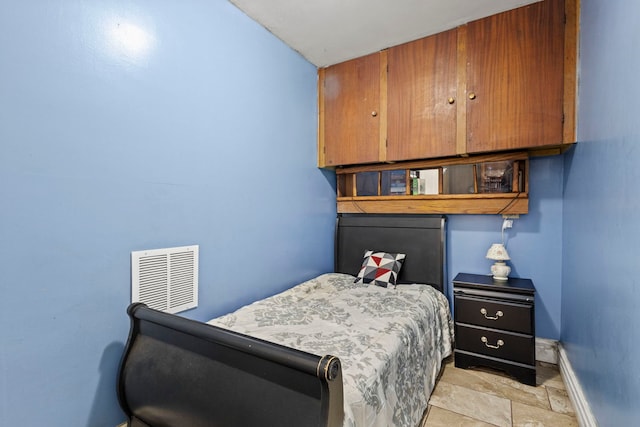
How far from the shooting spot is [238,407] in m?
0.99

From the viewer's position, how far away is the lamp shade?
7.39 feet

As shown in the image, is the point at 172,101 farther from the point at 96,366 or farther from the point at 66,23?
the point at 96,366

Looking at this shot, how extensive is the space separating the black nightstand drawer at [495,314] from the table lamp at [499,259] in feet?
0.92

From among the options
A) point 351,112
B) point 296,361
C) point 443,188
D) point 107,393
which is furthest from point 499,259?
point 107,393

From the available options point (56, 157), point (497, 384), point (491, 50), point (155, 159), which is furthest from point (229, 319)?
point (491, 50)

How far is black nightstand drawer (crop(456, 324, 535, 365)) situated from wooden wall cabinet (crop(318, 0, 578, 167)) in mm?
1329

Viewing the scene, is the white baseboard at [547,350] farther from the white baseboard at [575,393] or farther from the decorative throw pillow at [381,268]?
the decorative throw pillow at [381,268]

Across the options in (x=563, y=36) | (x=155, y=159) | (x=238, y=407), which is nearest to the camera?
(x=238, y=407)

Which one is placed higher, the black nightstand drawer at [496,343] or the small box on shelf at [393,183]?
the small box on shelf at [393,183]

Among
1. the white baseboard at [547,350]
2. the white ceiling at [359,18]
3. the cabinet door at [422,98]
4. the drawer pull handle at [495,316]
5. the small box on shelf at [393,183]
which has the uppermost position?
the white ceiling at [359,18]

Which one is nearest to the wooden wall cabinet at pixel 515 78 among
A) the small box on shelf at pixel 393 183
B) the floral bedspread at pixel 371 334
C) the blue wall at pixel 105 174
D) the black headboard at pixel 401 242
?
the small box on shelf at pixel 393 183

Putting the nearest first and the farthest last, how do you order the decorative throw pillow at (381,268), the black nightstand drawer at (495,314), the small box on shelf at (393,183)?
the black nightstand drawer at (495,314)
the decorative throw pillow at (381,268)
the small box on shelf at (393,183)

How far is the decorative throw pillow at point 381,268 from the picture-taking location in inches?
100

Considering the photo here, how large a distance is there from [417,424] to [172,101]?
7.38 feet
